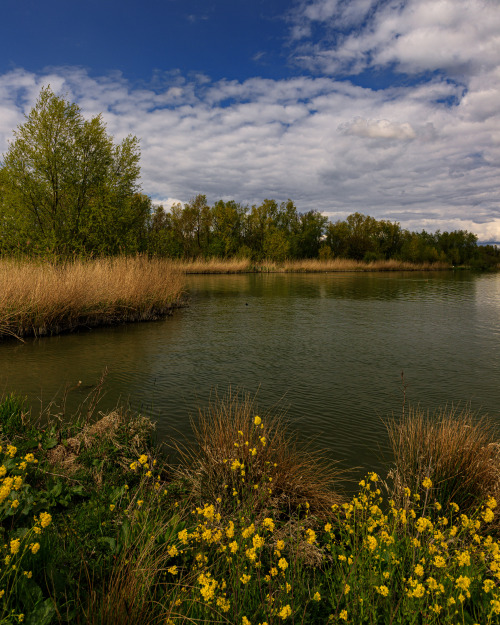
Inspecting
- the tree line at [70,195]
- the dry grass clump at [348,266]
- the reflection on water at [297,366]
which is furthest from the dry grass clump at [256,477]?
the dry grass clump at [348,266]

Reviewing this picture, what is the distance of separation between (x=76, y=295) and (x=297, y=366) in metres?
8.34

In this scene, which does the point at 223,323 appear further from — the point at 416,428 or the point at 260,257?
the point at 260,257

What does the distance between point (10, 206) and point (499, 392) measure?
2487cm

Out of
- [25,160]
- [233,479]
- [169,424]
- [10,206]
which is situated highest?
[25,160]

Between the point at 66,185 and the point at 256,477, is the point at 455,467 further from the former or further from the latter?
the point at 66,185

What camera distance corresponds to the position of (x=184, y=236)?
7000 cm

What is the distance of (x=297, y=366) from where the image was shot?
10242 mm

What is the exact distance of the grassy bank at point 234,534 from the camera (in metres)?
2.29

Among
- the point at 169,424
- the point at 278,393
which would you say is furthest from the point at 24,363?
the point at 278,393

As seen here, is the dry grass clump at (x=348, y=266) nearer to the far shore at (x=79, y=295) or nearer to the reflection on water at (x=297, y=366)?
the far shore at (x=79, y=295)

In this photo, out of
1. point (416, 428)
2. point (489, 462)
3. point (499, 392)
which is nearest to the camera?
point (489, 462)

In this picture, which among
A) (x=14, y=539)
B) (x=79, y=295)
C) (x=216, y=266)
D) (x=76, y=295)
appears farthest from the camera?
(x=216, y=266)

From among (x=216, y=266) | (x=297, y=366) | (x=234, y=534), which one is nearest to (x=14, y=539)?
(x=234, y=534)

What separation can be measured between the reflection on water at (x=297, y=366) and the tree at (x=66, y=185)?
10.3m
